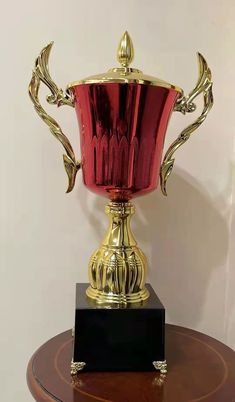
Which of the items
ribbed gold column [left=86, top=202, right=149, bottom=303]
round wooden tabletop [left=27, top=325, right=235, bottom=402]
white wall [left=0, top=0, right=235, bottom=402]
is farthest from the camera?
white wall [left=0, top=0, right=235, bottom=402]

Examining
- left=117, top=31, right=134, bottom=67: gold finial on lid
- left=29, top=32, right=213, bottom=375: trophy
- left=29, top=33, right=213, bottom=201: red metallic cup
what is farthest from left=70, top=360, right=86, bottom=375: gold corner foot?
left=117, top=31, right=134, bottom=67: gold finial on lid

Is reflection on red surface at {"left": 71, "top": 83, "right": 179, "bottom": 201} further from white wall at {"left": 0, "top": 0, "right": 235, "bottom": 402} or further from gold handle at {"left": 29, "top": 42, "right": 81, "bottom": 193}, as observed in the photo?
white wall at {"left": 0, "top": 0, "right": 235, "bottom": 402}

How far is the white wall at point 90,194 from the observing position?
0.92 metres

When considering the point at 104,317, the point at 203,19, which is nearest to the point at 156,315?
the point at 104,317

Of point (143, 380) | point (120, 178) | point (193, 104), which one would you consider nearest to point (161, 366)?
point (143, 380)

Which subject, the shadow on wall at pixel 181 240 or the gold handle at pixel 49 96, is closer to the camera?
the gold handle at pixel 49 96

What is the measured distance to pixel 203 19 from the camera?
0.96 m

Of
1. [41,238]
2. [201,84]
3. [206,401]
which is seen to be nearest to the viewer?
[206,401]

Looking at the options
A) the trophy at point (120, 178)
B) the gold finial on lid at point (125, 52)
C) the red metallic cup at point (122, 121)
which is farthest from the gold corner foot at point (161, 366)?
the gold finial on lid at point (125, 52)

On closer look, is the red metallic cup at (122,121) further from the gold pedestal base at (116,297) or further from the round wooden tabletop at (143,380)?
the round wooden tabletop at (143,380)

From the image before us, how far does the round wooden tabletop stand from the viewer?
612mm

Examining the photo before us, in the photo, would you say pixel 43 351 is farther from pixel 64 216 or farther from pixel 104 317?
pixel 64 216

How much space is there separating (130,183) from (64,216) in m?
0.31

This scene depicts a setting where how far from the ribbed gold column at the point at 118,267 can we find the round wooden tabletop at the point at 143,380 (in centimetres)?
12
